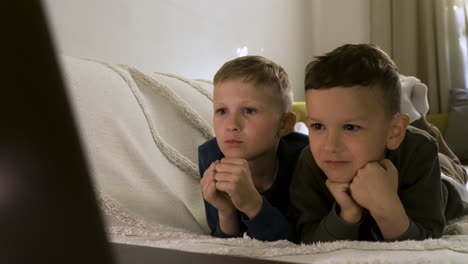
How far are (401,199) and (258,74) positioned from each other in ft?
1.24

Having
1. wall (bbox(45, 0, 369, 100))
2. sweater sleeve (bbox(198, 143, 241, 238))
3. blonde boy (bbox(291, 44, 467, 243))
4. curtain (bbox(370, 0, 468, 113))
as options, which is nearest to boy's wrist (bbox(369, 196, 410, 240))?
blonde boy (bbox(291, 44, 467, 243))

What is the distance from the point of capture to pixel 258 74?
3.27 feet

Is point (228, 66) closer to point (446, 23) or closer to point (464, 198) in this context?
point (464, 198)

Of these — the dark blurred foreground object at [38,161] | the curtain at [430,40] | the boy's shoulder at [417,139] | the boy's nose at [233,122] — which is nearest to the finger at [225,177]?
the boy's nose at [233,122]

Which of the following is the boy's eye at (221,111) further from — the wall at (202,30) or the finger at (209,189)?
the wall at (202,30)

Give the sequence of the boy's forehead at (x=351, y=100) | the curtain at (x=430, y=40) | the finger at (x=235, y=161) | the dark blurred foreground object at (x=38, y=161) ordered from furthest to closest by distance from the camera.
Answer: the curtain at (x=430, y=40) < the finger at (x=235, y=161) < the boy's forehead at (x=351, y=100) < the dark blurred foreground object at (x=38, y=161)

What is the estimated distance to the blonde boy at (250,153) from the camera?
0.89m

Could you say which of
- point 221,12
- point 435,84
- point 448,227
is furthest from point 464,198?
point 435,84

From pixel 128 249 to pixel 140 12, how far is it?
187 cm

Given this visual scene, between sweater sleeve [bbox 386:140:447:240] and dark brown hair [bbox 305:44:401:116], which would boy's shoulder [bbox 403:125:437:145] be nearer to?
sweater sleeve [bbox 386:140:447:240]

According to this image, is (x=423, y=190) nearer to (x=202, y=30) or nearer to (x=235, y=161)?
(x=235, y=161)

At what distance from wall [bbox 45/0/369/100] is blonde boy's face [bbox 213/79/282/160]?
0.39 meters

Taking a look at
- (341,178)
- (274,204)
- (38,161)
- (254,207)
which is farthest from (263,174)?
(38,161)

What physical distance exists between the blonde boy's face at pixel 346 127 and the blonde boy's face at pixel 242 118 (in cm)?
19
